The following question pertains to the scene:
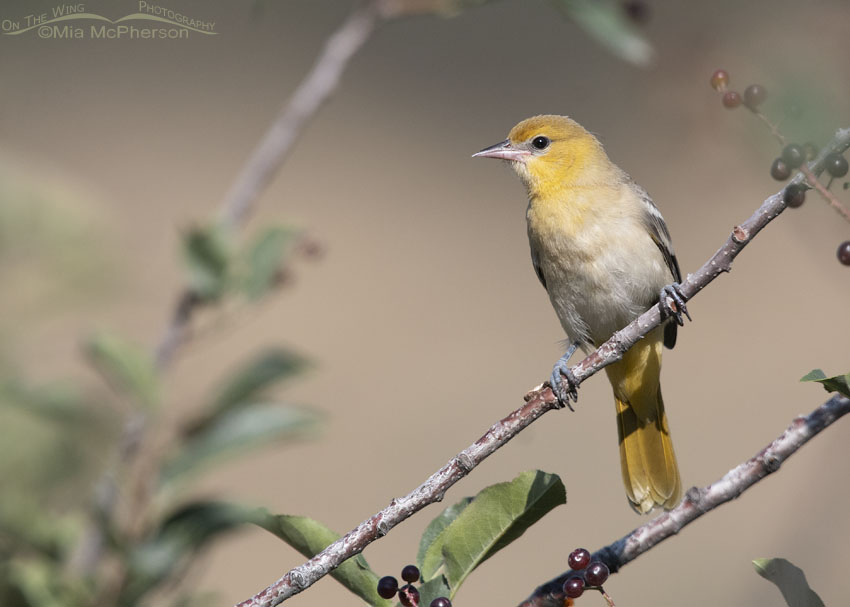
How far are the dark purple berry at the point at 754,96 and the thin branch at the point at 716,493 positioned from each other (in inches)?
18.0

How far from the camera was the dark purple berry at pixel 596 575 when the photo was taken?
4.07 ft

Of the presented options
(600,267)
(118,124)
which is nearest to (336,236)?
(118,124)

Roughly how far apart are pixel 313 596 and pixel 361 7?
4.28 m

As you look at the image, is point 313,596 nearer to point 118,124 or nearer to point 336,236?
point 336,236

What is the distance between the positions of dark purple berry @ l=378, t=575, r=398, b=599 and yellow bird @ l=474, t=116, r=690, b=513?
1.60 metres

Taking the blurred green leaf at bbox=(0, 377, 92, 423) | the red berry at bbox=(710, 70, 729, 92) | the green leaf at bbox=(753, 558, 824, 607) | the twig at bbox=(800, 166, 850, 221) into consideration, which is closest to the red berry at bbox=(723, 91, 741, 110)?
the red berry at bbox=(710, 70, 729, 92)

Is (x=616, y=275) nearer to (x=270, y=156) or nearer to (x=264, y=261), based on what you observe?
(x=264, y=261)

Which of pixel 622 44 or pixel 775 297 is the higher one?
pixel 775 297

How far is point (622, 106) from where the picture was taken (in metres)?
8.27

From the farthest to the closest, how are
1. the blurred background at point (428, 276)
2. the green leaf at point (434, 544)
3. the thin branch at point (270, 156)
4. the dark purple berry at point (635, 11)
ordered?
the blurred background at point (428, 276), the dark purple berry at point (635, 11), the thin branch at point (270, 156), the green leaf at point (434, 544)

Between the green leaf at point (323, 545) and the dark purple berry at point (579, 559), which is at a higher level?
the green leaf at point (323, 545)

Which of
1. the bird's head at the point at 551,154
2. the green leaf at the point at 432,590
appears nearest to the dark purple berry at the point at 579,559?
the green leaf at the point at 432,590

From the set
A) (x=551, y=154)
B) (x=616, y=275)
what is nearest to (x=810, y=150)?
(x=616, y=275)

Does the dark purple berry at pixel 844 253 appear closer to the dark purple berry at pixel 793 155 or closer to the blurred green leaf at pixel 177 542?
the dark purple berry at pixel 793 155
